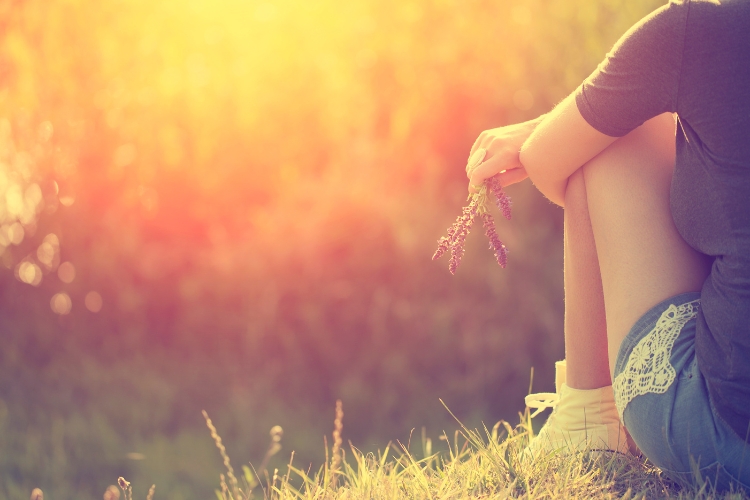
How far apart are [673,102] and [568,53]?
123 inches

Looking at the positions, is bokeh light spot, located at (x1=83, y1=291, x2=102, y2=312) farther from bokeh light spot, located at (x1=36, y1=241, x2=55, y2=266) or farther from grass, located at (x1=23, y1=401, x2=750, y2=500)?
grass, located at (x1=23, y1=401, x2=750, y2=500)

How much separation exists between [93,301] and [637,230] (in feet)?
11.7

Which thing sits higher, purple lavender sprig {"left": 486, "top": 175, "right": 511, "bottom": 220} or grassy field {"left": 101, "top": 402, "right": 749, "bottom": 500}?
purple lavender sprig {"left": 486, "top": 175, "right": 511, "bottom": 220}

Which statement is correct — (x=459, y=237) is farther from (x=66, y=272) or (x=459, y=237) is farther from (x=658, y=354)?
(x=66, y=272)

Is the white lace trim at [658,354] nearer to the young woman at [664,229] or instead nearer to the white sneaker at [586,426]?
the young woman at [664,229]

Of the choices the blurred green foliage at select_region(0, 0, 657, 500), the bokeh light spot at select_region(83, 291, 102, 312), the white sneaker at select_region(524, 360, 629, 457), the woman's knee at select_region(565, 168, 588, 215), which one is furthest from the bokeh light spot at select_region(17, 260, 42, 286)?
the woman's knee at select_region(565, 168, 588, 215)

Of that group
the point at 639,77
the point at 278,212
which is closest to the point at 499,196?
the point at 639,77

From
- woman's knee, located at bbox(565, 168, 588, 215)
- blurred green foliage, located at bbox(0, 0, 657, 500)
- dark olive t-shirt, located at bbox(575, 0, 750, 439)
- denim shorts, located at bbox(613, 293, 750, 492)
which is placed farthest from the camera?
blurred green foliage, located at bbox(0, 0, 657, 500)

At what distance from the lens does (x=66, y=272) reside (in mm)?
4270

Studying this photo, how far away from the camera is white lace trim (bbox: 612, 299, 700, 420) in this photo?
132 centimetres

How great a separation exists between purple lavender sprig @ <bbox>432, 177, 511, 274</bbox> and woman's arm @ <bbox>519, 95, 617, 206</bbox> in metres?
0.09

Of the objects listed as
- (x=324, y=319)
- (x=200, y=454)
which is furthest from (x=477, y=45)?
(x=200, y=454)

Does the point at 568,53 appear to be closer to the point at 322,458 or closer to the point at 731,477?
the point at 322,458

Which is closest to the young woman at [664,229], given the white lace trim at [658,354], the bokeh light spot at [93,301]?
the white lace trim at [658,354]
